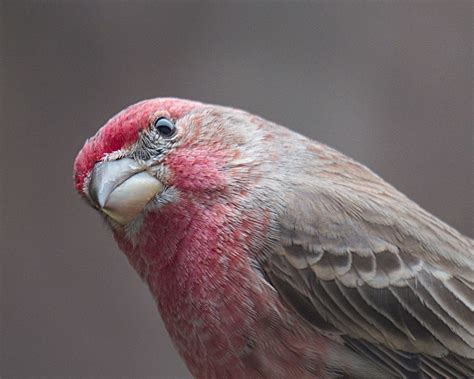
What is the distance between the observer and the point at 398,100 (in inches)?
254

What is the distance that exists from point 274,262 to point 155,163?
0.48 meters

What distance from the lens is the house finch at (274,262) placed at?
277cm

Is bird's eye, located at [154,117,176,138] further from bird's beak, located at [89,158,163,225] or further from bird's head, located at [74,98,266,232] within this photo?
bird's beak, located at [89,158,163,225]

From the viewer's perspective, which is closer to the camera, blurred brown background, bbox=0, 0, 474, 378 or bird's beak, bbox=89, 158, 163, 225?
bird's beak, bbox=89, 158, 163, 225

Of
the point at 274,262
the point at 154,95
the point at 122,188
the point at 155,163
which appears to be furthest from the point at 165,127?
the point at 154,95

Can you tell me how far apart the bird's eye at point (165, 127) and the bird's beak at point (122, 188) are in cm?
15

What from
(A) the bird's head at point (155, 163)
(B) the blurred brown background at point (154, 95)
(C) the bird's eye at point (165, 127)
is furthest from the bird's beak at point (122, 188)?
(B) the blurred brown background at point (154, 95)

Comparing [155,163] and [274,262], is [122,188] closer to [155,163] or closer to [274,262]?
[155,163]

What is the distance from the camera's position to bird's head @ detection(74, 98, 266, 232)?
9.52 feet

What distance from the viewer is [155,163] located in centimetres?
296

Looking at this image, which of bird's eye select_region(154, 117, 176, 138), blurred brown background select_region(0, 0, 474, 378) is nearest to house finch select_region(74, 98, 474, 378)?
bird's eye select_region(154, 117, 176, 138)

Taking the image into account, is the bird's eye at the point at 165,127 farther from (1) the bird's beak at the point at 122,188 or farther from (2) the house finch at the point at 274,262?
(1) the bird's beak at the point at 122,188

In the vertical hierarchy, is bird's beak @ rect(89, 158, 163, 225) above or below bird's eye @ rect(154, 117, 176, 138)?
below

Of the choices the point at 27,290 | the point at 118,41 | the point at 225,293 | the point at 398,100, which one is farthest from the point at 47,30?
the point at 225,293
